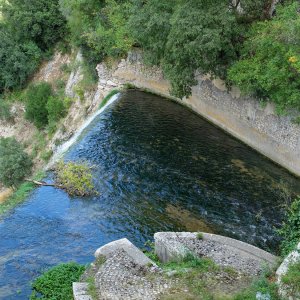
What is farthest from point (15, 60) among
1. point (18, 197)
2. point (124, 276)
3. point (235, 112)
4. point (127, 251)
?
point (124, 276)

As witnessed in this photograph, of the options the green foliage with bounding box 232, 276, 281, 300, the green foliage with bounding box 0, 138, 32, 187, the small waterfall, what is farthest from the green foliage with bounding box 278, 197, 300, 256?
the green foliage with bounding box 0, 138, 32, 187

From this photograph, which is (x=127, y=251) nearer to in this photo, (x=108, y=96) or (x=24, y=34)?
(x=108, y=96)

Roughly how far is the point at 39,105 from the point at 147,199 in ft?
57.0

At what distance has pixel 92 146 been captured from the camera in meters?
21.0

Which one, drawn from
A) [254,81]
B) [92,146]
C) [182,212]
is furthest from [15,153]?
[254,81]

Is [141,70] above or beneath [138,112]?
above

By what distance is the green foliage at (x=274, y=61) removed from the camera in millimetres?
17359

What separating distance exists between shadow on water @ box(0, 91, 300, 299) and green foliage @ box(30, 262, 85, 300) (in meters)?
0.44

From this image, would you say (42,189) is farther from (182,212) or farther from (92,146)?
(182,212)

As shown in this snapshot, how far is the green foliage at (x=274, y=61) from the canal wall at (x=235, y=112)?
3.74 ft

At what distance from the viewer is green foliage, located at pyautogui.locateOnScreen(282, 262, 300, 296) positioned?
388 inches

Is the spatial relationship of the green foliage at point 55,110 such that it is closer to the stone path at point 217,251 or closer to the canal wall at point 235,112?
the canal wall at point 235,112

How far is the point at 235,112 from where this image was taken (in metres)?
21.9

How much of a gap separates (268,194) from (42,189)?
8.92 meters
